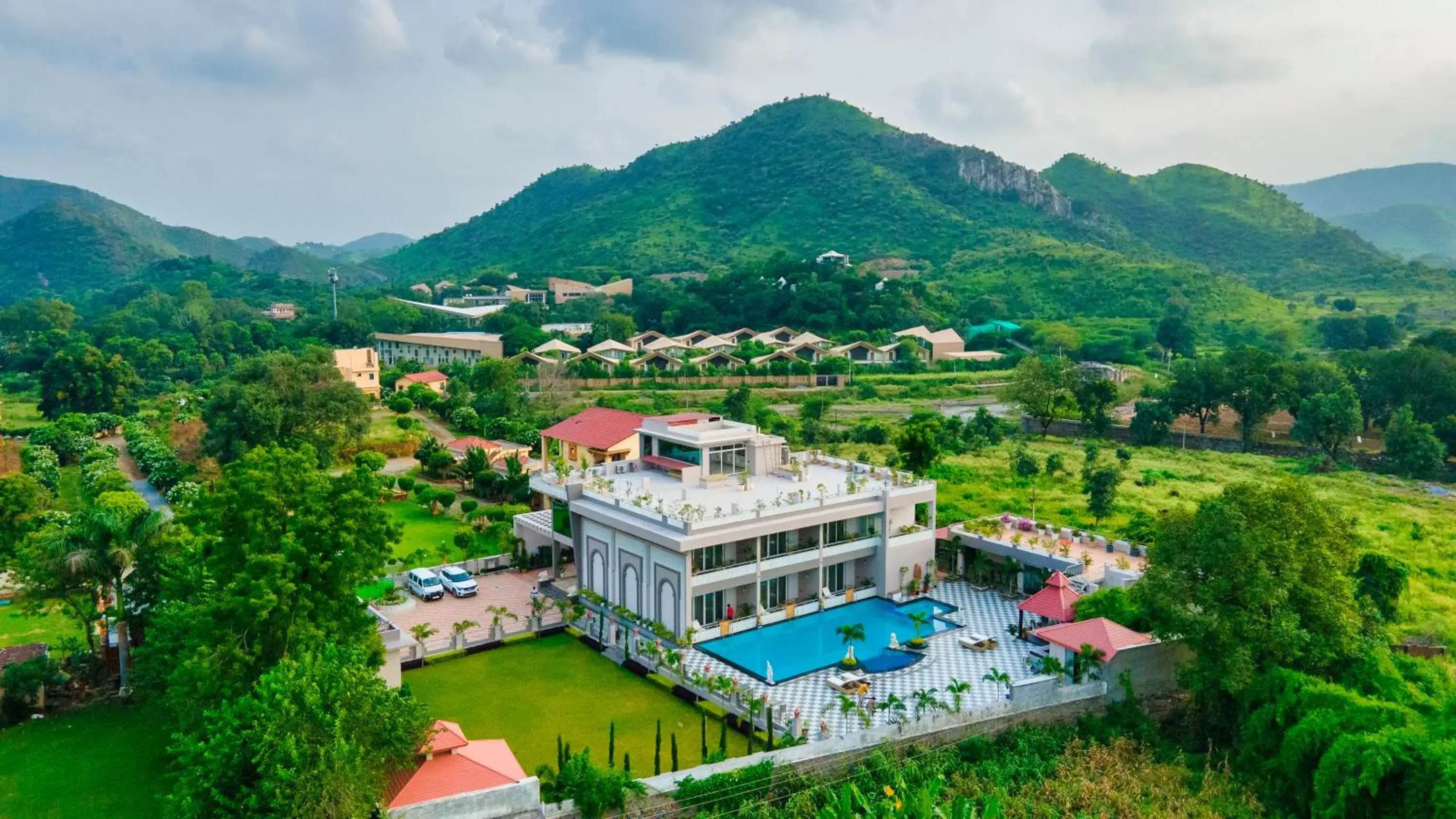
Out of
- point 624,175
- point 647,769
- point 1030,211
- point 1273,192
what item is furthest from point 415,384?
point 1273,192

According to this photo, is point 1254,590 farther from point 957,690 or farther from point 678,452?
point 678,452

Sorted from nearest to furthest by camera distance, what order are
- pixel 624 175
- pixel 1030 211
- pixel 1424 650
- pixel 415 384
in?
pixel 1424 650, pixel 415 384, pixel 1030 211, pixel 624 175

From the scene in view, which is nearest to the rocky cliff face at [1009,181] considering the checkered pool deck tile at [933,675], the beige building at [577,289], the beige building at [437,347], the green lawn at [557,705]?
the beige building at [577,289]

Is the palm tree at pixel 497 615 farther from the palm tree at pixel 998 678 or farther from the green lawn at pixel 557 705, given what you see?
the palm tree at pixel 998 678

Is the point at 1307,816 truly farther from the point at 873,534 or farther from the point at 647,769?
the point at 873,534

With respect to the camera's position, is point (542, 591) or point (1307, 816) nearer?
point (1307, 816)
